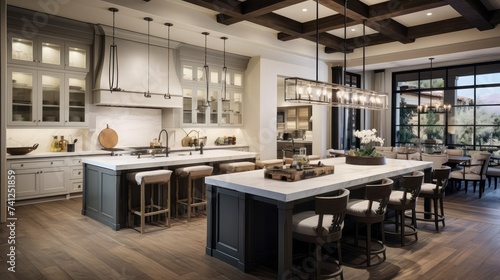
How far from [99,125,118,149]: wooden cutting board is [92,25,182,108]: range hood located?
2.22 ft

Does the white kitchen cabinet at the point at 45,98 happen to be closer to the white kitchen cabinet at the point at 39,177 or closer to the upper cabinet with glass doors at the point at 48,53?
the upper cabinet with glass doors at the point at 48,53

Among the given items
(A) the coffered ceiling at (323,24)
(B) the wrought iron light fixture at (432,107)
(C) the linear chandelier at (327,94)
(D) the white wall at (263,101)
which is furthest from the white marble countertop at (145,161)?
(B) the wrought iron light fixture at (432,107)

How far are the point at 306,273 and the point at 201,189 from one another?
2954 millimetres

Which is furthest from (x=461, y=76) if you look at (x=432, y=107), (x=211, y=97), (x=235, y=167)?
(x=235, y=167)

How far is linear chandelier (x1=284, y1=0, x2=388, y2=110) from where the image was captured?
445 cm

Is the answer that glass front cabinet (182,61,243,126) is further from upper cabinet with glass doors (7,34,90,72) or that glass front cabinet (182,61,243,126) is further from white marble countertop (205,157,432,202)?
white marble countertop (205,157,432,202)

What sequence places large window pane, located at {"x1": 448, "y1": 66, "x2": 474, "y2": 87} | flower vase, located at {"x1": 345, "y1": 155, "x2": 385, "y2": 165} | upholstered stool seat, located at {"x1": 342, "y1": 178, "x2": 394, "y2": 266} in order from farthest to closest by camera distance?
large window pane, located at {"x1": 448, "y1": 66, "x2": 474, "y2": 87} → flower vase, located at {"x1": 345, "y1": 155, "x2": 385, "y2": 165} → upholstered stool seat, located at {"x1": 342, "y1": 178, "x2": 394, "y2": 266}

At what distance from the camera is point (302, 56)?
8.95 m

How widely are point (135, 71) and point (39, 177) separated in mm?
2594

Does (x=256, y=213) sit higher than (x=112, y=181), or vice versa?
(x=112, y=181)

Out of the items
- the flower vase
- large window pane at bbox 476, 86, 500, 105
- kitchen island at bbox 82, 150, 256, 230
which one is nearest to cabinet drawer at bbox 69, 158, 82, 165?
kitchen island at bbox 82, 150, 256, 230

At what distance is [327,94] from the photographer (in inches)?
195

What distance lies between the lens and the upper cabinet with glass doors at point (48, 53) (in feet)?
19.0

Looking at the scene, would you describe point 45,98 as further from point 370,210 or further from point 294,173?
point 370,210
